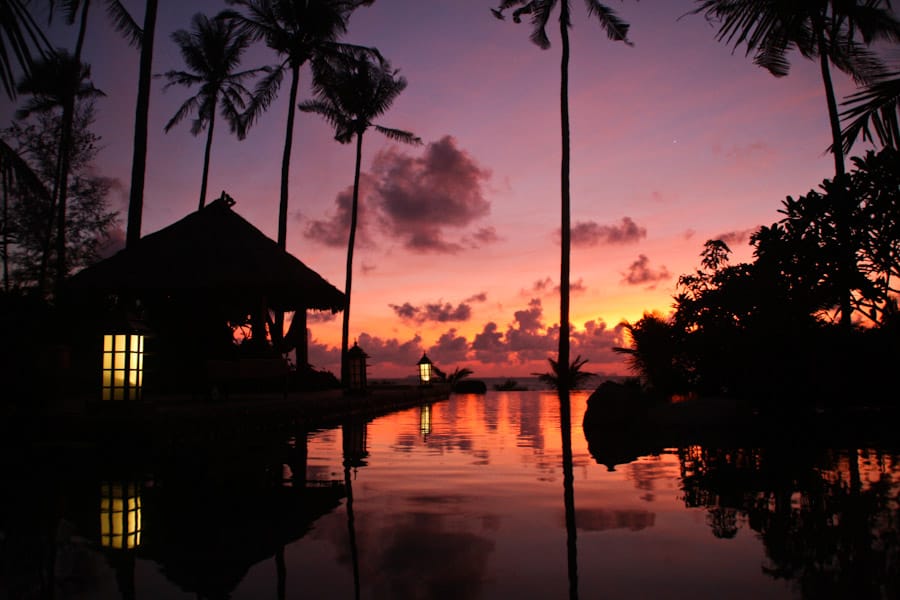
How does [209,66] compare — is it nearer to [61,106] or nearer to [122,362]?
[61,106]

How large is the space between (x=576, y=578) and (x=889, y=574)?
147 centimetres

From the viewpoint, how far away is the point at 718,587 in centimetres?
303

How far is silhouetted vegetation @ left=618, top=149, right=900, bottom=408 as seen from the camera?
9789 mm

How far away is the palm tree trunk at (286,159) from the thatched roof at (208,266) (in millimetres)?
5517

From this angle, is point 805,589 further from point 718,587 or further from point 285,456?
point 285,456

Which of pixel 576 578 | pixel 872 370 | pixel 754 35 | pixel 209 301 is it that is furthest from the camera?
pixel 209 301

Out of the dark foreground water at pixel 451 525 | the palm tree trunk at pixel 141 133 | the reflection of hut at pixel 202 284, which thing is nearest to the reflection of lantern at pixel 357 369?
the reflection of hut at pixel 202 284

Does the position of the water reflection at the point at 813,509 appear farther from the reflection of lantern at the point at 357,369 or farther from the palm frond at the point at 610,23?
the palm frond at the point at 610,23

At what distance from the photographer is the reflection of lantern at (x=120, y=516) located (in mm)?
3889

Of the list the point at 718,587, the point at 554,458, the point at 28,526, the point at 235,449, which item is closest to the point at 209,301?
the point at 235,449

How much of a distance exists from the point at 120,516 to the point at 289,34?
21120 mm

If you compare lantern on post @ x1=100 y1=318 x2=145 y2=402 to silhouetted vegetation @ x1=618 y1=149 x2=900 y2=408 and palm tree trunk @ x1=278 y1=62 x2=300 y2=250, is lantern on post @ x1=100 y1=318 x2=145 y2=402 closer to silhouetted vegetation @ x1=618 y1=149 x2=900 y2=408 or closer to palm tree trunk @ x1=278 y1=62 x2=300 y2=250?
silhouetted vegetation @ x1=618 y1=149 x2=900 y2=408

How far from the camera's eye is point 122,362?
865 cm

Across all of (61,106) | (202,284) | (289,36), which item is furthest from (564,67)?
(61,106)
